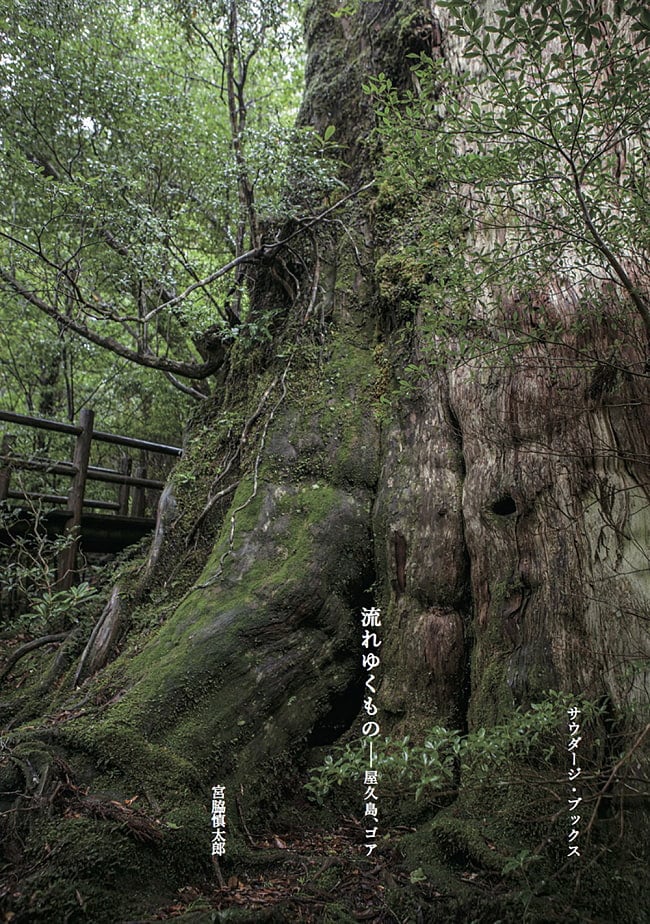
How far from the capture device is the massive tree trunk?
255 cm

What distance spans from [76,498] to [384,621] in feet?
14.0

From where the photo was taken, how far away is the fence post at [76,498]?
6.39 m

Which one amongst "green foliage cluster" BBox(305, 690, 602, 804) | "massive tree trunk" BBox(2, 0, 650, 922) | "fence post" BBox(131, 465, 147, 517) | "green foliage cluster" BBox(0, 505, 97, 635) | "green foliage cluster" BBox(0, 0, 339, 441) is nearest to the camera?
"green foliage cluster" BBox(305, 690, 602, 804)

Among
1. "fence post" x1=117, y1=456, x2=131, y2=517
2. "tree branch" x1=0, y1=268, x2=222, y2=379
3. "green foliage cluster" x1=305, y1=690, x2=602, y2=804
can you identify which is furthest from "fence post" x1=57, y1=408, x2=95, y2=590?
"green foliage cluster" x1=305, y1=690, x2=602, y2=804

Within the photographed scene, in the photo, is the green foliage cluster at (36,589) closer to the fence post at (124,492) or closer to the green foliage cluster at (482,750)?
the fence post at (124,492)

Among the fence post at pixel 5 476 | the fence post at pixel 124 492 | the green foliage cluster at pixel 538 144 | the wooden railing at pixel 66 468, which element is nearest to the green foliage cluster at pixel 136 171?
the wooden railing at pixel 66 468

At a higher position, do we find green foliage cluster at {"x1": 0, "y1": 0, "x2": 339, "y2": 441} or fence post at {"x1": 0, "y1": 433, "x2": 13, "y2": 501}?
green foliage cluster at {"x1": 0, "y1": 0, "x2": 339, "y2": 441}

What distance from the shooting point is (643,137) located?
2119mm

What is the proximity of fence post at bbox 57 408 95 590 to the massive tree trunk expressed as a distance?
2.23m

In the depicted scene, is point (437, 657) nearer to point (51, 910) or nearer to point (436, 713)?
point (436, 713)

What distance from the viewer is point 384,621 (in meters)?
3.71

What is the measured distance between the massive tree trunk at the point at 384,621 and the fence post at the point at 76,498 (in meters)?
2.23

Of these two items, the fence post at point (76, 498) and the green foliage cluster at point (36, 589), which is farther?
the fence post at point (76, 498)

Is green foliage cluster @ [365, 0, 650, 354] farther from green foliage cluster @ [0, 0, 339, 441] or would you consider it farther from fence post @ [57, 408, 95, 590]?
fence post @ [57, 408, 95, 590]
